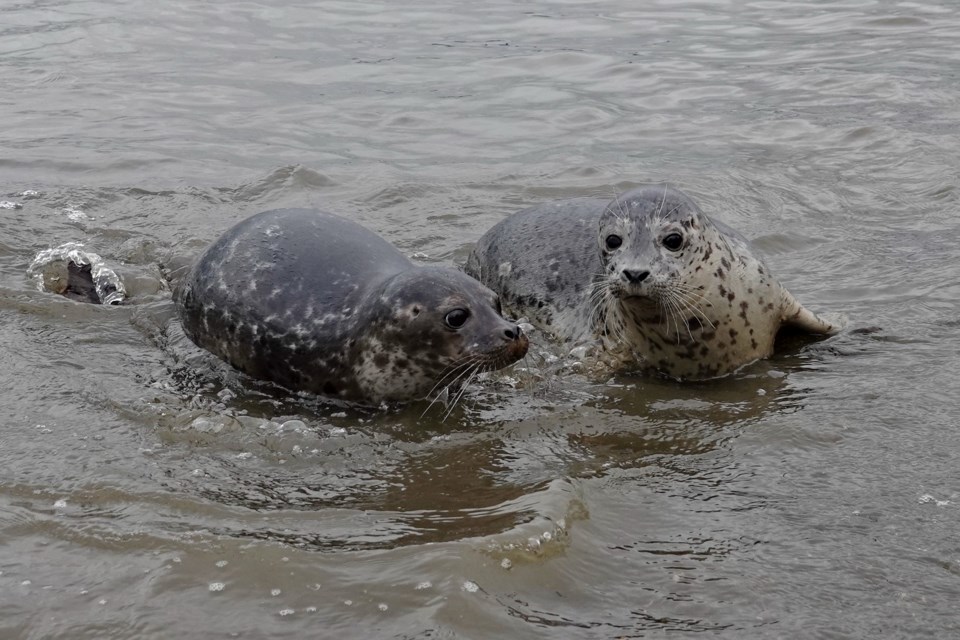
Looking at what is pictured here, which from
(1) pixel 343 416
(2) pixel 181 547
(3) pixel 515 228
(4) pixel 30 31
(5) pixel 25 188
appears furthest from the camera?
(4) pixel 30 31

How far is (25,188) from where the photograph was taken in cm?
810

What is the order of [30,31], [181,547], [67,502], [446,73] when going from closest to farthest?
[181,547] < [67,502] < [446,73] < [30,31]

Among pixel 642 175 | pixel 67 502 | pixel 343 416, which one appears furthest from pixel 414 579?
pixel 642 175

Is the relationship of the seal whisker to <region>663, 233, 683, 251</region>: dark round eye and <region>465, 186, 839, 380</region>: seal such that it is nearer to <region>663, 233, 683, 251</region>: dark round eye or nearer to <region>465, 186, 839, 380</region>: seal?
<region>465, 186, 839, 380</region>: seal

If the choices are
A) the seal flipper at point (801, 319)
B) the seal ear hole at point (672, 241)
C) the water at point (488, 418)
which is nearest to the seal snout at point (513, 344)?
the water at point (488, 418)

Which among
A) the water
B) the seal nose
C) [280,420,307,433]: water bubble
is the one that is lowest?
[280,420,307,433]: water bubble

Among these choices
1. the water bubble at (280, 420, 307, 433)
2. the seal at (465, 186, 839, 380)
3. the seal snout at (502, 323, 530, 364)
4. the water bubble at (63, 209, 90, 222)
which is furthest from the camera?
the water bubble at (63, 209, 90, 222)

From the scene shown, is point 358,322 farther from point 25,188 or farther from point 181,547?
point 25,188

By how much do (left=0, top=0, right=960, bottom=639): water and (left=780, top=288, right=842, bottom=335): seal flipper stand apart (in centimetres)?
8

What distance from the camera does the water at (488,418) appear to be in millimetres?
3291

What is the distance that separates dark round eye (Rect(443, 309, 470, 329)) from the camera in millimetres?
4926

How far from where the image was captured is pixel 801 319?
5426 millimetres

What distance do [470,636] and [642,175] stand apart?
5904 mm

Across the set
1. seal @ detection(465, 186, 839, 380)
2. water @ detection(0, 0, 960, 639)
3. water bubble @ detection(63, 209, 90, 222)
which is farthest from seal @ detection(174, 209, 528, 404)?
water bubble @ detection(63, 209, 90, 222)
